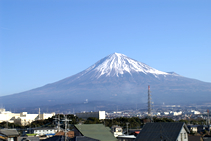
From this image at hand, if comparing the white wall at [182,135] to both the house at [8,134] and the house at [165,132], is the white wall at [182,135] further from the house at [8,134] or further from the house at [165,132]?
the house at [8,134]

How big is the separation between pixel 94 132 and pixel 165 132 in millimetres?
8968

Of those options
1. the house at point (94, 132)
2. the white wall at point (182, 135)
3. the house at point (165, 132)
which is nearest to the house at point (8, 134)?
the house at point (94, 132)

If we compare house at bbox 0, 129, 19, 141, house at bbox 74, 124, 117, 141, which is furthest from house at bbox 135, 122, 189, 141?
house at bbox 0, 129, 19, 141

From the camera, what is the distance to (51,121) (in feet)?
297

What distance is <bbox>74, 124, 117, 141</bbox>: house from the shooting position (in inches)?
1412

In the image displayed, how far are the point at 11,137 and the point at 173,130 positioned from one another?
17.3 m

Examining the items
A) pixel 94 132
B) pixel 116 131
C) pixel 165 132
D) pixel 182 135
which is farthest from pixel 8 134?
pixel 116 131

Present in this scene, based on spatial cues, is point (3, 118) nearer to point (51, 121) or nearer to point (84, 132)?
point (51, 121)

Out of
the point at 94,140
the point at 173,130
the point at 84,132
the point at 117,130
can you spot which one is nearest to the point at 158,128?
the point at 173,130

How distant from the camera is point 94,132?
37.0 metres

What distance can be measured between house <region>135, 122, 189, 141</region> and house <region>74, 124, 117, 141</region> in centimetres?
604

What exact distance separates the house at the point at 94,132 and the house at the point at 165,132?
19.8ft

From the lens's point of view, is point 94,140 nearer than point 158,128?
No

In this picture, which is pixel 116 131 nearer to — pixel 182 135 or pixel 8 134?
pixel 8 134
